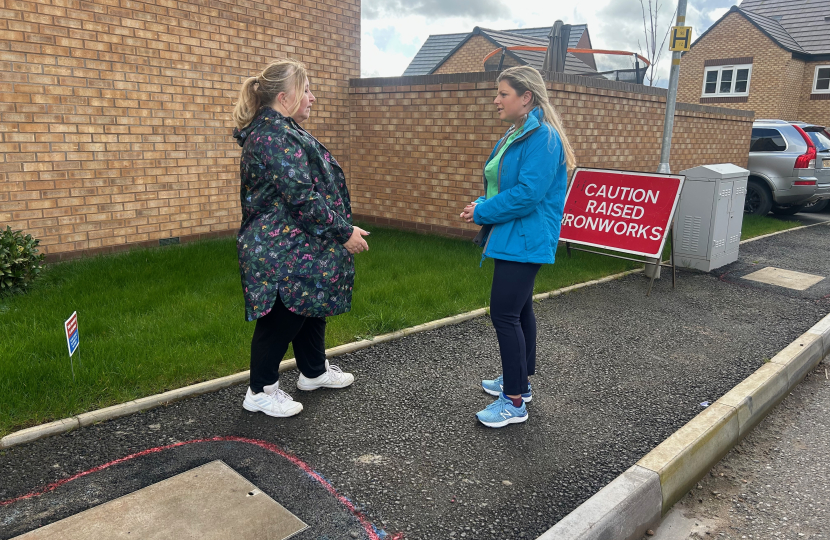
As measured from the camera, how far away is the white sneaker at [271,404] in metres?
3.77

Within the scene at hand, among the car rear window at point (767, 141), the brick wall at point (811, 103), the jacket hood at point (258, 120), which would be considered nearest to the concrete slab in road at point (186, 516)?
the jacket hood at point (258, 120)

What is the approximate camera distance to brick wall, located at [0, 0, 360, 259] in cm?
684

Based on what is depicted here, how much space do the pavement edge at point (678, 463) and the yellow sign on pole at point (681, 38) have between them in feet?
13.7

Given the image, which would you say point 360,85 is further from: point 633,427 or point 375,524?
point 375,524

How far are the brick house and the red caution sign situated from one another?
80.1ft

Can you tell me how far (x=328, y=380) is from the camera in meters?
4.21

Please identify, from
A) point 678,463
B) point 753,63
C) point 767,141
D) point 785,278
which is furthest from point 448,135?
point 753,63

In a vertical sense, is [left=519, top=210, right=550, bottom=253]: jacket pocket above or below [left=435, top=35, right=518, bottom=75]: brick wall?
below

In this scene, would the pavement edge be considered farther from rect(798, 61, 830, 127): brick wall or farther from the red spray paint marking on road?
rect(798, 61, 830, 127): brick wall

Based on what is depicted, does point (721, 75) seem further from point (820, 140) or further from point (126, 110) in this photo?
point (126, 110)

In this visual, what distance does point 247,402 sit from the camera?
12.5 ft

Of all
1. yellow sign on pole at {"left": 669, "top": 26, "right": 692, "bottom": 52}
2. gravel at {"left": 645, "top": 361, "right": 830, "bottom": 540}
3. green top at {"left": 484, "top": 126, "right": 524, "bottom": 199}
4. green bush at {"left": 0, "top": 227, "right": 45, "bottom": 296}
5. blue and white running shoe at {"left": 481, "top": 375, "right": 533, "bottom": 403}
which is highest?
yellow sign on pole at {"left": 669, "top": 26, "right": 692, "bottom": 52}

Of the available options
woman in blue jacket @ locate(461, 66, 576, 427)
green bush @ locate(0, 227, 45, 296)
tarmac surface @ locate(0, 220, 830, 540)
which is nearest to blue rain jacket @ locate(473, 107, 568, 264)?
woman in blue jacket @ locate(461, 66, 576, 427)

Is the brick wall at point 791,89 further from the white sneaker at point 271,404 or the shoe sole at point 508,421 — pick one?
the white sneaker at point 271,404
